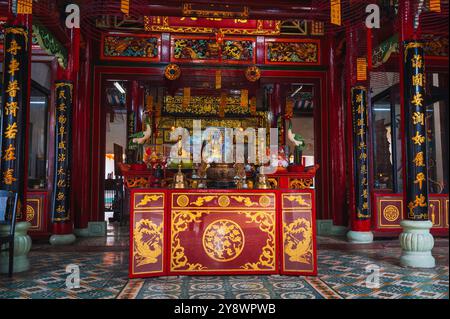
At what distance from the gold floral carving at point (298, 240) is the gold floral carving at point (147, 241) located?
1.06 metres

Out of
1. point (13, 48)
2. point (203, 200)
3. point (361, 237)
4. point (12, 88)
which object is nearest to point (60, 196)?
point (12, 88)

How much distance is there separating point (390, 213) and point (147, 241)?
3973 mm

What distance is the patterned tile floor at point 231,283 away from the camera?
2.46 m

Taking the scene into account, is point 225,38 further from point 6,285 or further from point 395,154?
point 6,285

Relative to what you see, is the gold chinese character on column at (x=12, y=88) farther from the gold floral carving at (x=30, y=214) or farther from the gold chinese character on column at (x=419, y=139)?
the gold chinese character on column at (x=419, y=139)

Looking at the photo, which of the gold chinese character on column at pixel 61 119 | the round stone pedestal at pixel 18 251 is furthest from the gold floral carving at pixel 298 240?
the gold chinese character on column at pixel 61 119

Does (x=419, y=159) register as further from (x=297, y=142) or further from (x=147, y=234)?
(x=147, y=234)

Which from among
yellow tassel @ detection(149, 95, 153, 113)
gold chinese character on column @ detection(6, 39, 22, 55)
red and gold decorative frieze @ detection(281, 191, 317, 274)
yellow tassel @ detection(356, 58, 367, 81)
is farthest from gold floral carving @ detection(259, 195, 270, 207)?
yellow tassel @ detection(149, 95, 153, 113)

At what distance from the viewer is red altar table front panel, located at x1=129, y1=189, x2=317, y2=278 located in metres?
2.91

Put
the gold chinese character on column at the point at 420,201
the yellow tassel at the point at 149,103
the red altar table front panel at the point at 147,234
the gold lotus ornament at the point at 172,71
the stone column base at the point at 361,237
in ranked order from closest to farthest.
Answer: the red altar table front panel at the point at 147,234, the gold chinese character on column at the point at 420,201, the stone column base at the point at 361,237, the gold lotus ornament at the point at 172,71, the yellow tassel at the point at 149,103

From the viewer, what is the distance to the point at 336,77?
5.89 meters

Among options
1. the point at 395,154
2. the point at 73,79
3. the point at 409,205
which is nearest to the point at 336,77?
the point at 395,154

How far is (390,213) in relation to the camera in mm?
5336

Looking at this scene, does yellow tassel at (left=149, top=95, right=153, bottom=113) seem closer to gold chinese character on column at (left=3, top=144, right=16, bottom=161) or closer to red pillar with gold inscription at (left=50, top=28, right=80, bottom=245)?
red pillar with gold inscription at (left=50, top=28, right=80, bottom=245)
